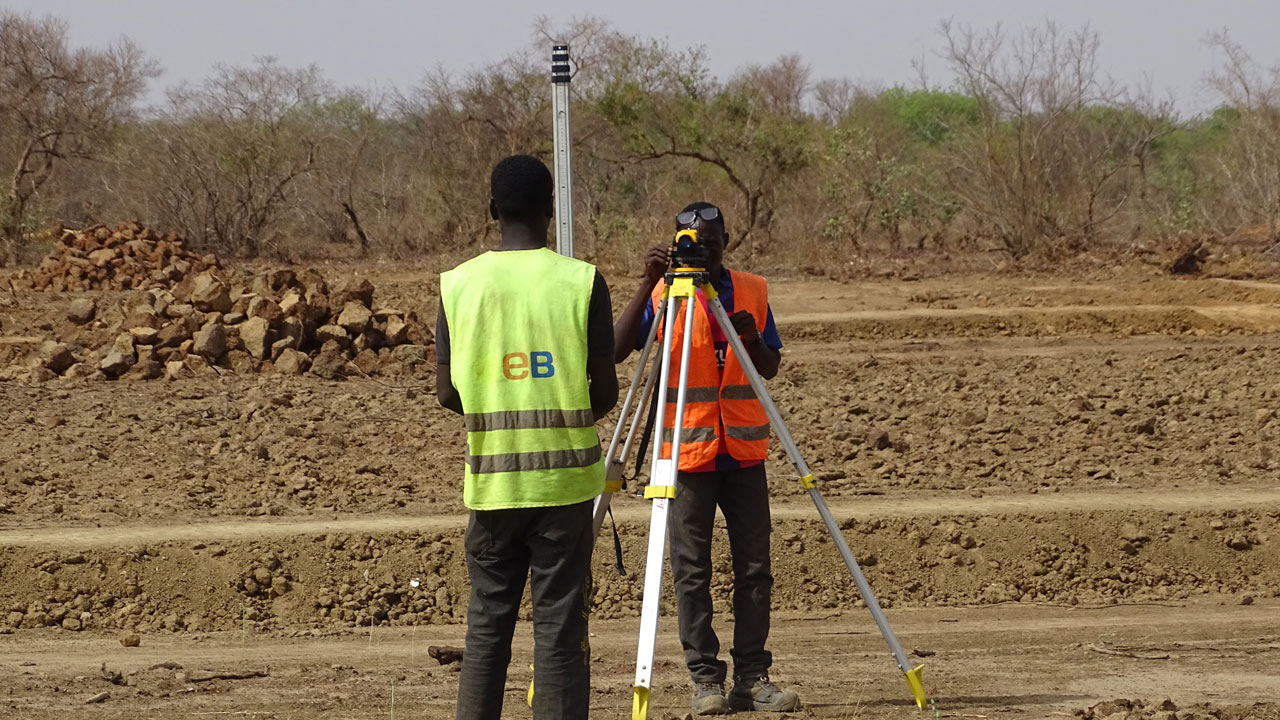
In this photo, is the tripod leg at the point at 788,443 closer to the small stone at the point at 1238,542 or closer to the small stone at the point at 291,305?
the small stone at the point at 1238,542

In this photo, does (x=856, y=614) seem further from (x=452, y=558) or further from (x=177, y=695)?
(x=177, y=695)

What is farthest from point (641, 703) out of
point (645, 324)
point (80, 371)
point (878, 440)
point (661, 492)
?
point (80, 371)

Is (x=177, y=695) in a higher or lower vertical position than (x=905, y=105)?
lower

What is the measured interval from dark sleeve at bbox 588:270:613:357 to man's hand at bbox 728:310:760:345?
2.99 feet

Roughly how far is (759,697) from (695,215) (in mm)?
1556

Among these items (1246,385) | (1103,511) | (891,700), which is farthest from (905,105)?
(891,700)

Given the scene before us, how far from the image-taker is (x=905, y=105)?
4972 centimetres

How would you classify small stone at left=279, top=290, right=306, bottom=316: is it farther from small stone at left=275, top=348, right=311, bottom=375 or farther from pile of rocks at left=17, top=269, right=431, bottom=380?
small stone at left=275, top=348, right=311, bottom=375

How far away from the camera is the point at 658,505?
372 centimetres

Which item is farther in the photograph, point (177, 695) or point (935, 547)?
point (935, 547)

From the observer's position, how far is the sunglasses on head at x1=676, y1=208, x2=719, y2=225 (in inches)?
162

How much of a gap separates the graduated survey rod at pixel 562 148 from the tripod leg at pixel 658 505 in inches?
116

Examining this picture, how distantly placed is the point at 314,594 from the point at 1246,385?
24.6 feet

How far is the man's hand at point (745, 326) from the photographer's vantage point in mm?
4156
